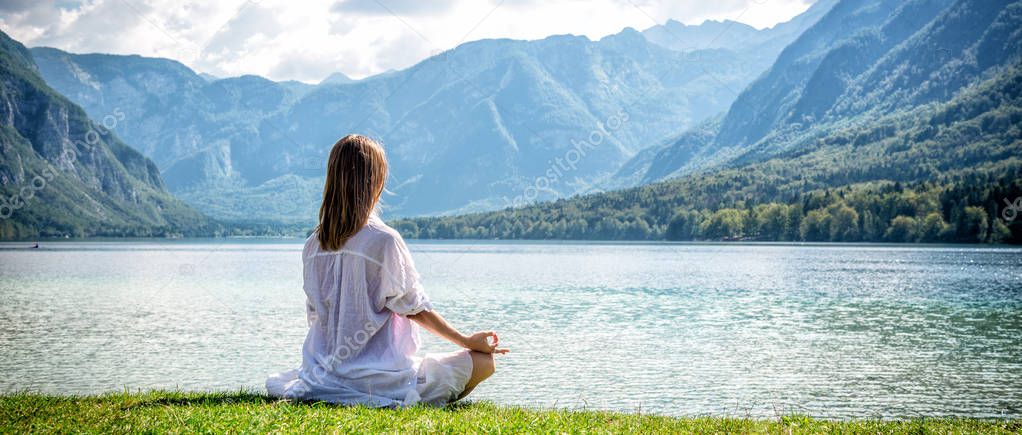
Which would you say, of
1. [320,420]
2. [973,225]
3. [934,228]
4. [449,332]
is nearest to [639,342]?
[449,332]

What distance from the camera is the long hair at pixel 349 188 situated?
8641 mm

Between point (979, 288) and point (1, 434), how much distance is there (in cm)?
6053

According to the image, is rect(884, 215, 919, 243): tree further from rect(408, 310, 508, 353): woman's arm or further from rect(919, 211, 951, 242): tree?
rect(408, 310, 508, 353): woman's arm

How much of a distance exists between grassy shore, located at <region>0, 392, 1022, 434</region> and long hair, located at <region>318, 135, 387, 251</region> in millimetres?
1920

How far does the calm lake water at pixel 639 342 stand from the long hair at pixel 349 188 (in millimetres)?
10841

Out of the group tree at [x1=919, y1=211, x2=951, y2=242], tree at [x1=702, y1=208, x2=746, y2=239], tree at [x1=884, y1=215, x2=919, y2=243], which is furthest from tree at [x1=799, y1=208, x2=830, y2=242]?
tree at [x1=919, y1=211, x2=951, y2=242]

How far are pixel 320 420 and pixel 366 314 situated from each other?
1282 mm

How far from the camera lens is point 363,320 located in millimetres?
8969

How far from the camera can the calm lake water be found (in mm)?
20203

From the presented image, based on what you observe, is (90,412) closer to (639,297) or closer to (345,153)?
(345,153)

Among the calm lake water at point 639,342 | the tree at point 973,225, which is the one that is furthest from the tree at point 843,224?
the calm lake water at point 639,342

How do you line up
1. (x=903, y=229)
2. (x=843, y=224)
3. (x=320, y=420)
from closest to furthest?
1. (x=320, y=420)
2. (x=903, y=229)
3. (x=843, y=224)

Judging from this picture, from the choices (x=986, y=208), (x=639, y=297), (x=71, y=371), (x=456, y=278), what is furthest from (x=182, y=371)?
(x=986, y=208)

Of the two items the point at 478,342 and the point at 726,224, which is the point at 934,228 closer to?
the point at 726,224
